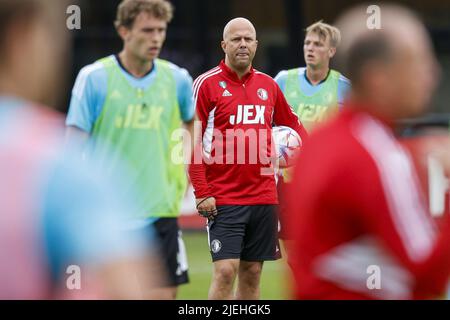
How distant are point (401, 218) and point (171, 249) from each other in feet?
12.0

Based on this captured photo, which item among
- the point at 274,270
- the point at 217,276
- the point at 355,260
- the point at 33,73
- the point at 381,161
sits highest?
the point at 33,73

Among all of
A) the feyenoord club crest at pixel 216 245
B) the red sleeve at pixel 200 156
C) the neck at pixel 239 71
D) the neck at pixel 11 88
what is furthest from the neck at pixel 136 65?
Result: the neck at pixel 11 88

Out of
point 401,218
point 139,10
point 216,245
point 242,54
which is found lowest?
point 216,245

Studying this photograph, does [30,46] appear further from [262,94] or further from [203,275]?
[203,275]

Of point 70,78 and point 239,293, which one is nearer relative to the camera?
point 239,293

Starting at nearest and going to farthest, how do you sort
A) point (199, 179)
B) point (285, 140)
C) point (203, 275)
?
1. point (199, 179)
2. point (285, 140)
3. point (203, 275)

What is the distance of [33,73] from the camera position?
2.08 m

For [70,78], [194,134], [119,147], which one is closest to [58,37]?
[119,147]

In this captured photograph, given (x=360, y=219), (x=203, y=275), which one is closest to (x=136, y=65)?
(x=360, y=219)

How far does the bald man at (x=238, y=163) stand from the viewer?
6801mm

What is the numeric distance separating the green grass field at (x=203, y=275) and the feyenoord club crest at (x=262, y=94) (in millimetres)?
1639

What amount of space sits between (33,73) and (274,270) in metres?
9.40

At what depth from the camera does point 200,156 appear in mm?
6801
